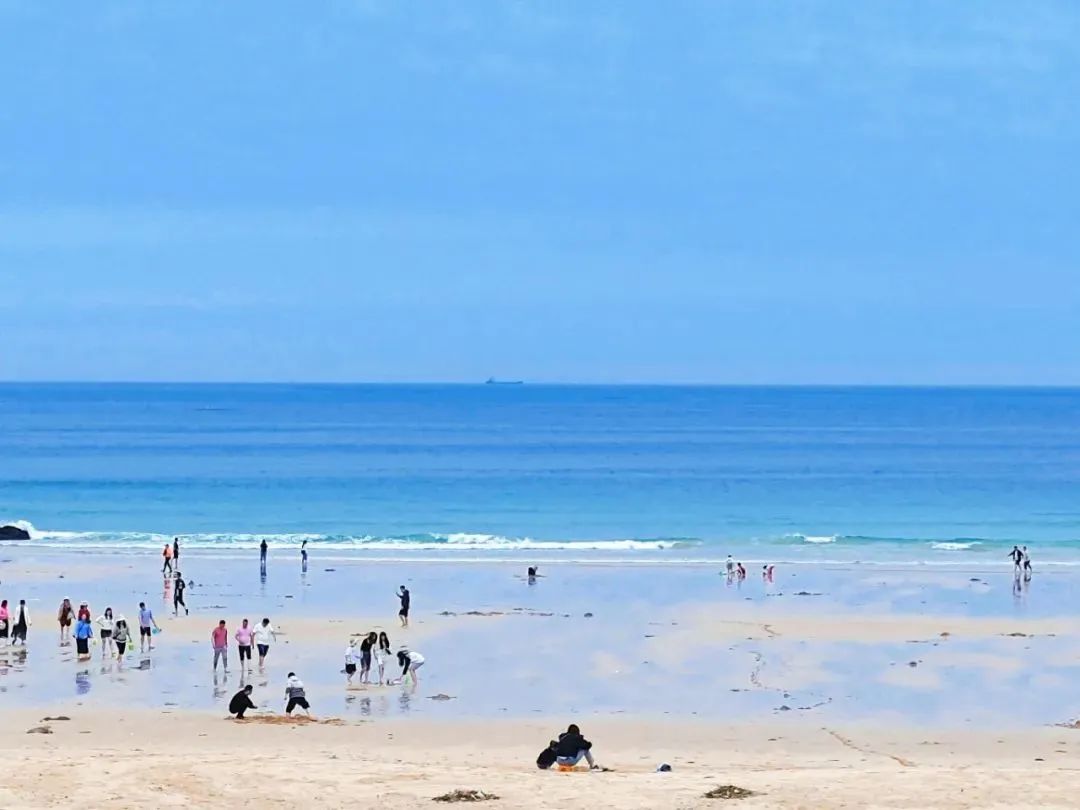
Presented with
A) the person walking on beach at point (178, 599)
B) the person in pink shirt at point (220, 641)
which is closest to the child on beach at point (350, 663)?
the person in pink shirt at point (220, 641)

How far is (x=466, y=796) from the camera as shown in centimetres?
1592

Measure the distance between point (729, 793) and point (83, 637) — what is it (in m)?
16.7

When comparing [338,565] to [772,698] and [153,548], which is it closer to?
[153,548]

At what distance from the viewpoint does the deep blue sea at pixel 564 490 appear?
57.1 metres

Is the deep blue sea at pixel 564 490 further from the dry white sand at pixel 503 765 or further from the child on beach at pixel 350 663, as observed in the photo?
the dry white sand at pixel 503 765

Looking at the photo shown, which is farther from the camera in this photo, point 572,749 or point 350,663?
point 350,663

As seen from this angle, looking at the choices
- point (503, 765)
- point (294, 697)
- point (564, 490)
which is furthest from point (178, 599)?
point (564, 490)

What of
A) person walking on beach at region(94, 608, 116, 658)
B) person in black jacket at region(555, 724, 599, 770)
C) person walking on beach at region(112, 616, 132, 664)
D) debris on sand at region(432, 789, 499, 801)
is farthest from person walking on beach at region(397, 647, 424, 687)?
debris on sand at region(432, 789, 499, 801)

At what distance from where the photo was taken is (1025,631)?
32.9m

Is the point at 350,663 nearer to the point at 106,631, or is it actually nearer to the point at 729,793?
the point at 106,631

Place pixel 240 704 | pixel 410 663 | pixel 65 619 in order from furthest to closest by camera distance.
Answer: pixel 65 619
pixel 410 663
pixel 240 704

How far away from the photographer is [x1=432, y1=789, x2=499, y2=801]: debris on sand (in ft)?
52.0

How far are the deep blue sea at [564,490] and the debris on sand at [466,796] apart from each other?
35536mm

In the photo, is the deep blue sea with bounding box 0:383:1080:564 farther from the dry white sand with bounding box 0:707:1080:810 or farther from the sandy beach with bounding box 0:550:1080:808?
the dry white sand with bounding box 0:707:1080:810
